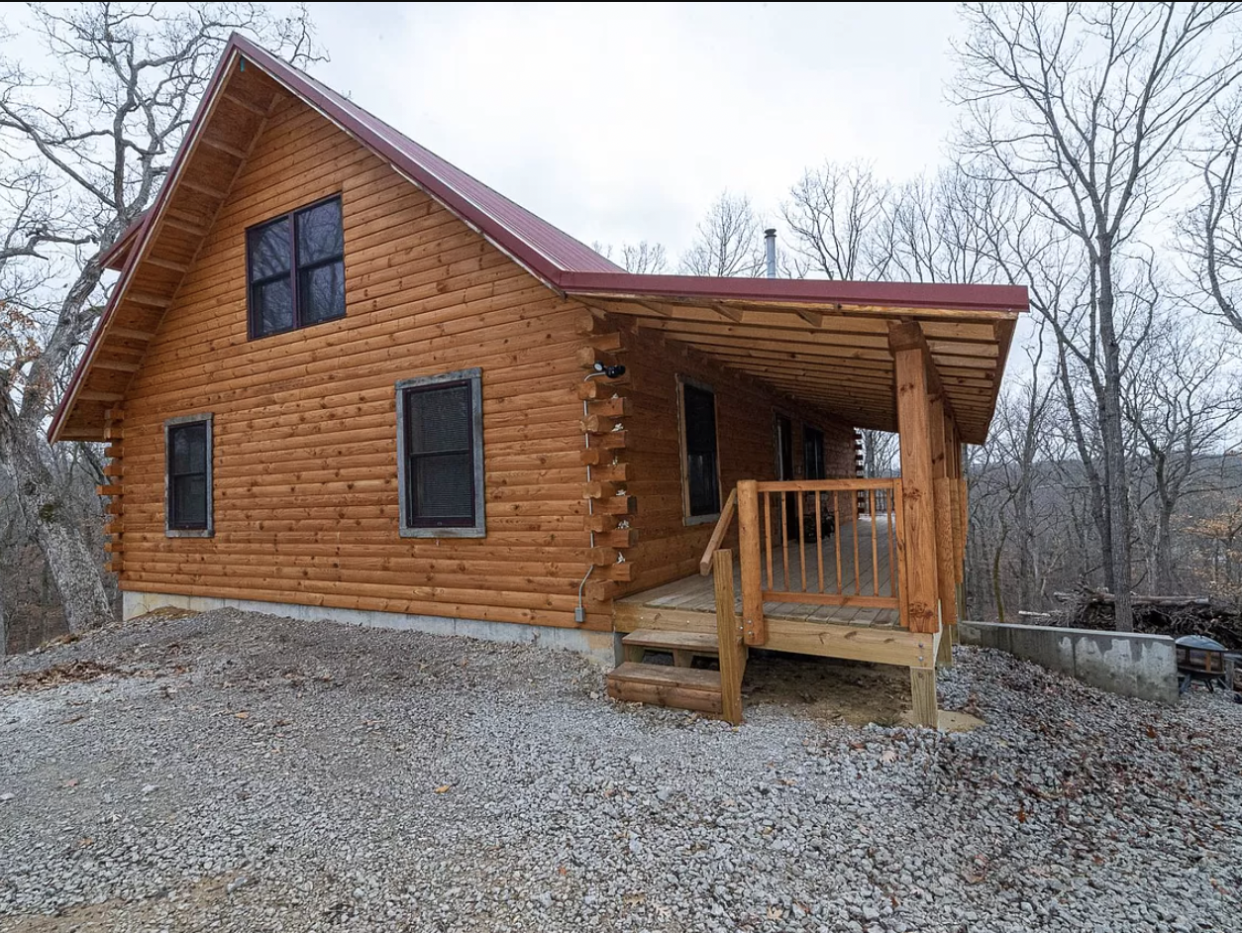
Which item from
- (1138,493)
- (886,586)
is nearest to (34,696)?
(886,586)

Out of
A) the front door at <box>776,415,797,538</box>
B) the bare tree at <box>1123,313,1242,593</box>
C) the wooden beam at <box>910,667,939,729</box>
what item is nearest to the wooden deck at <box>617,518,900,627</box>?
the wooden beam at <box>910,667,939,729</box>

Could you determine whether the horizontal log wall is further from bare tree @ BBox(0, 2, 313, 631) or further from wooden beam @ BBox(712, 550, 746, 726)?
bare tree @ BBox(0, 2, 313, 631)

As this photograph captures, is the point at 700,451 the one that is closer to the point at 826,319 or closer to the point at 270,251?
the point at 826,319

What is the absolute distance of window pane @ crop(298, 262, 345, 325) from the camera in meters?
6.87

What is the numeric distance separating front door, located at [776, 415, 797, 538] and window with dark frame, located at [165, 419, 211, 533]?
784 centimetres

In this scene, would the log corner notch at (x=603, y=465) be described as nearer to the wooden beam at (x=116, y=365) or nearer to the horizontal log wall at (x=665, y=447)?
the horizontal log wall at (x=665, y=447)

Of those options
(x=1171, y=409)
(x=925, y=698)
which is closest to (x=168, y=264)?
(x=925, y=698)

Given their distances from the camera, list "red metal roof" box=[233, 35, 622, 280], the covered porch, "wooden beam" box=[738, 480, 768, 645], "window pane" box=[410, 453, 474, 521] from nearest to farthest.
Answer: the covered porch → "wooden beam" box=[738, 480, 768, 645] → "red metal roof" box=[233, 35, 622, 280] → "window pane" box=[410, 453, 474, 521]

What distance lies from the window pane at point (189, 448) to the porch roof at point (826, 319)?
608 centimetres

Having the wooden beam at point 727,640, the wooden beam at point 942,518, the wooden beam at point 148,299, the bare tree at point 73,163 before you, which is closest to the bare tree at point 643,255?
the bare tree at point 73,163

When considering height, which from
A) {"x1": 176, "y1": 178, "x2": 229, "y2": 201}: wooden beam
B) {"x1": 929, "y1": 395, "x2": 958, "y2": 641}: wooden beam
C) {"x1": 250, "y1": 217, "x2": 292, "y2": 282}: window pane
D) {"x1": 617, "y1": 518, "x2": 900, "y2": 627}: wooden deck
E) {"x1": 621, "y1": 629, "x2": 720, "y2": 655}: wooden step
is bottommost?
{"x1": 621, "y1": 629, "x2": 720, "y2": 655}: wooden step

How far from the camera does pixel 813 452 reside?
11.8 meters

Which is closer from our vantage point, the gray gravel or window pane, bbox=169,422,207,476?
the gray gravel

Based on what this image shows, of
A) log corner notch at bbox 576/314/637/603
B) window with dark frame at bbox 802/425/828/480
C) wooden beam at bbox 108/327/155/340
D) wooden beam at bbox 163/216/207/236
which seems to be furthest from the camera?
window with dark frame at bbox 802/425/828/480
